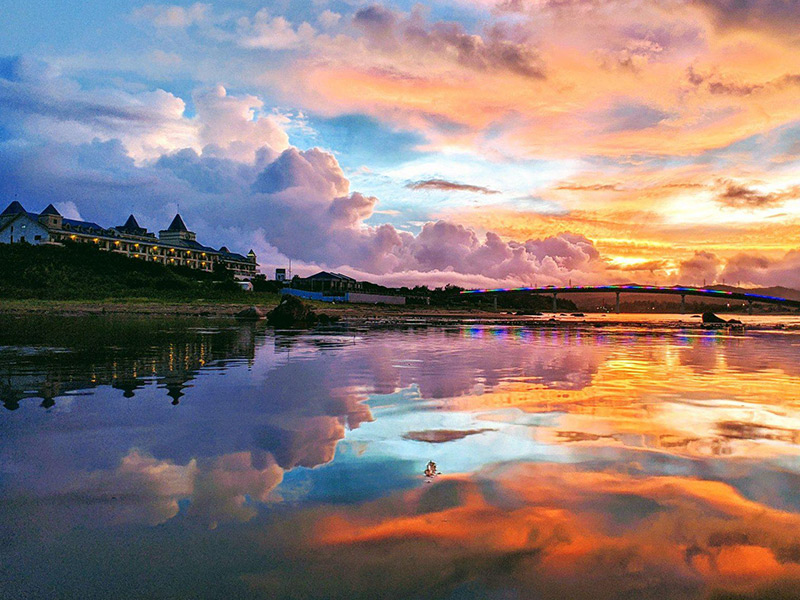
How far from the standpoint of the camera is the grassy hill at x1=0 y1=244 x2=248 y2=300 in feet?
277

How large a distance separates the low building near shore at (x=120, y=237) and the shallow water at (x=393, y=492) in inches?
5166

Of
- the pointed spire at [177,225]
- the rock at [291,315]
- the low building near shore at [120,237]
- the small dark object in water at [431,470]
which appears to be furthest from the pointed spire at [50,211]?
the small dark object in water at [431,470]

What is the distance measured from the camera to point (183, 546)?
4.99 m

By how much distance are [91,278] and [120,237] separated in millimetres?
54933

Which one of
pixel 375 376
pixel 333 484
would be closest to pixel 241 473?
pixel 333 484

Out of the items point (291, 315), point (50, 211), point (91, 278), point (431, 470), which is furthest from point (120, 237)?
point (431, 470)

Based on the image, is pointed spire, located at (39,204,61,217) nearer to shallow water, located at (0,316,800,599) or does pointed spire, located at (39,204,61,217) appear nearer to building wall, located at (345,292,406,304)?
building wall, located at (345,292,406,304)

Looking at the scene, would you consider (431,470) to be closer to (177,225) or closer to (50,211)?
(50,211)

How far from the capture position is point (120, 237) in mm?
146375

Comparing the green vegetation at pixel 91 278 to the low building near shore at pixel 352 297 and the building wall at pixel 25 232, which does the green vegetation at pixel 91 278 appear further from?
the low building near shore at pixel 352 297

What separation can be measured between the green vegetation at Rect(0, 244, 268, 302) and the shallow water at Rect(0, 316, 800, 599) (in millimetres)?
80959

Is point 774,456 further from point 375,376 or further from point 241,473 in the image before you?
point 375,376

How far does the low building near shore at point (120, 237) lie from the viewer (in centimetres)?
13075

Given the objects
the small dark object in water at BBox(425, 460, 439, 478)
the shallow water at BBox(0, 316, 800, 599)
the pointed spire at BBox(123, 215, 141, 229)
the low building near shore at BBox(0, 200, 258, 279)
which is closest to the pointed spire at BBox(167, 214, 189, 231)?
the low building near shore at BBox(0, 200, 258, 279)
